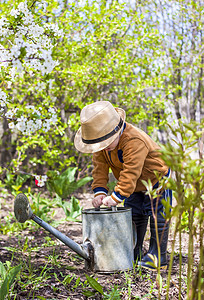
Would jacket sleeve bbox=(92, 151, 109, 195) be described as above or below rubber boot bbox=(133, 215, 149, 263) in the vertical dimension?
above

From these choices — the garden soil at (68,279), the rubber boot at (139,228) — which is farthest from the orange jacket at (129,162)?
the garden soil at (68,279)

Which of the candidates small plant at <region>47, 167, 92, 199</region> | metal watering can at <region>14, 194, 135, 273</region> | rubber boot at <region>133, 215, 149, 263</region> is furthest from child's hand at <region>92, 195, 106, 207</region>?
small plant at <region>47, 167, 92, 199</region>

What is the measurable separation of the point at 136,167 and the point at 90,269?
0.74m

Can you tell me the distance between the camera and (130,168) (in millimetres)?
2234

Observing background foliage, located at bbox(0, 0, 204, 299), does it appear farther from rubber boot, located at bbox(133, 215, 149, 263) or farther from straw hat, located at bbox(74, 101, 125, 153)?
straw hat, located at bbox(74, 101, 125, 153)

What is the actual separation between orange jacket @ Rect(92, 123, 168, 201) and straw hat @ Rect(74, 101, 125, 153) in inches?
4.6

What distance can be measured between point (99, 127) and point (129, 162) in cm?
30

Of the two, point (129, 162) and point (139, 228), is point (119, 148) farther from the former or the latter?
point (139, 228)

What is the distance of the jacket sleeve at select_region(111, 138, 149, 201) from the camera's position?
2227mm

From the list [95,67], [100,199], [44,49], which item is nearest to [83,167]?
[95,67]

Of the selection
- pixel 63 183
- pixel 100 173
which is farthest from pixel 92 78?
pixel 100 173

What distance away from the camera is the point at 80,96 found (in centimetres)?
515

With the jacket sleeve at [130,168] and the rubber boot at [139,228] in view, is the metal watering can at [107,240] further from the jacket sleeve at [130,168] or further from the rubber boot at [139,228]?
the rubber boot at [139,228]

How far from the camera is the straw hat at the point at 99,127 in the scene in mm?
2238
